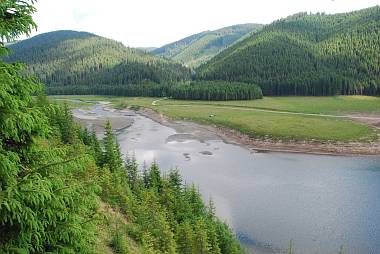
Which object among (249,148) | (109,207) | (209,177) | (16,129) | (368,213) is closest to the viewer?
(16,129)

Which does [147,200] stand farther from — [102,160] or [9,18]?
[9,18]

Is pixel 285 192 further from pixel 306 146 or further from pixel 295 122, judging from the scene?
pixel 295 122

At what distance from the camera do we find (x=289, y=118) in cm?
14188

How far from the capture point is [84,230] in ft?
42.8

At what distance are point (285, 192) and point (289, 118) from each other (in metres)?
77.2

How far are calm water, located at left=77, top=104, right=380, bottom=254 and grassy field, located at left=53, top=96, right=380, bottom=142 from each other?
1714cm

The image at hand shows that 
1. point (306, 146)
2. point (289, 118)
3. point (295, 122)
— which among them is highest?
point (289, 118)

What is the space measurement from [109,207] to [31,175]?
87.6 ft

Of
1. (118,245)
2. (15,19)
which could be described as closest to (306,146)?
(118,245)

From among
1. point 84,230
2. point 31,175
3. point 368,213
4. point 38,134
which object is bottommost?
point 368,213

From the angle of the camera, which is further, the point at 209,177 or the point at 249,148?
the point at 249,148

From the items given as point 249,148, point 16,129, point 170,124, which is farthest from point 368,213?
point 170,124

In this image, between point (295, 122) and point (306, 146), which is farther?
point (295, 122)

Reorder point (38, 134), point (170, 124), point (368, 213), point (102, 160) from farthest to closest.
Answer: point (170, 124), point (368, 213), point (102, 160), point (38, 134)
